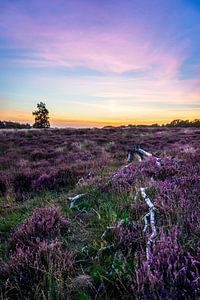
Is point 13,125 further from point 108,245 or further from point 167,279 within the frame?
point 167,279

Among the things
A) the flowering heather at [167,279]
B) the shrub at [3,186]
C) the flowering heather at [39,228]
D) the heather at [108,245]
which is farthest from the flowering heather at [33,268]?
the shrub at [3,186]

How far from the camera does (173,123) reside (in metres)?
71.1

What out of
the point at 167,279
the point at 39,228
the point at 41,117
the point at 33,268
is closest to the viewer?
the point at 167,279

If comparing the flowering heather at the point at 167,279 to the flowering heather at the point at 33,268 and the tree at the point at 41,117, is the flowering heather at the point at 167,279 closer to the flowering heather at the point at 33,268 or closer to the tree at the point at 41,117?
the flowering heather at the point at 33,268

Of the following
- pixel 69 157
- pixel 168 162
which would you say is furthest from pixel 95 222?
pixel 69 157

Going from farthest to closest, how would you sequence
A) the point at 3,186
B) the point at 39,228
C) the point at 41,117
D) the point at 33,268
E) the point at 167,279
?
the point at 41,117
the point at 3,186
the point at 39,228
the point at 33,268
the point at 167,279

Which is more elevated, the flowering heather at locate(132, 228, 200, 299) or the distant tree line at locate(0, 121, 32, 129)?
the distant tree line at locate(0, 121, 32, 129)

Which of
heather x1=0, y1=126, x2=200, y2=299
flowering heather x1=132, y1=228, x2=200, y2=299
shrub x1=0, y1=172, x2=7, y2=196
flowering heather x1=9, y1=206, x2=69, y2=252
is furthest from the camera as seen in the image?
shrub x1=0, y1=172, x2=7, y2=196

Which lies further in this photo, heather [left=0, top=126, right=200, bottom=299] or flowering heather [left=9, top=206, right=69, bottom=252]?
flowering heather [left=9, top=206, right=69, bottom=252]

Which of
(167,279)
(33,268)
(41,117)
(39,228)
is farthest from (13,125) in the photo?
(167,279)

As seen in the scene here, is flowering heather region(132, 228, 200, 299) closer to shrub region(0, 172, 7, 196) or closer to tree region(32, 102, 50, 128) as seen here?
shrub region(0, 172, 7, 196)

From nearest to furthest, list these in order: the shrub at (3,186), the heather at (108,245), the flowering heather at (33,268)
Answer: the heather at (108,245), the flowering heather at (33,268), the shrub at (3,186)

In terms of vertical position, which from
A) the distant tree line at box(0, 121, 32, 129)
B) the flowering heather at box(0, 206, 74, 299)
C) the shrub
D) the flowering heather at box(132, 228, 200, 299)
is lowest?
the shrub

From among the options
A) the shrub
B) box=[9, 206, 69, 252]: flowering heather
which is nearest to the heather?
box=[9, 206, 69, 252]: flowering heather
